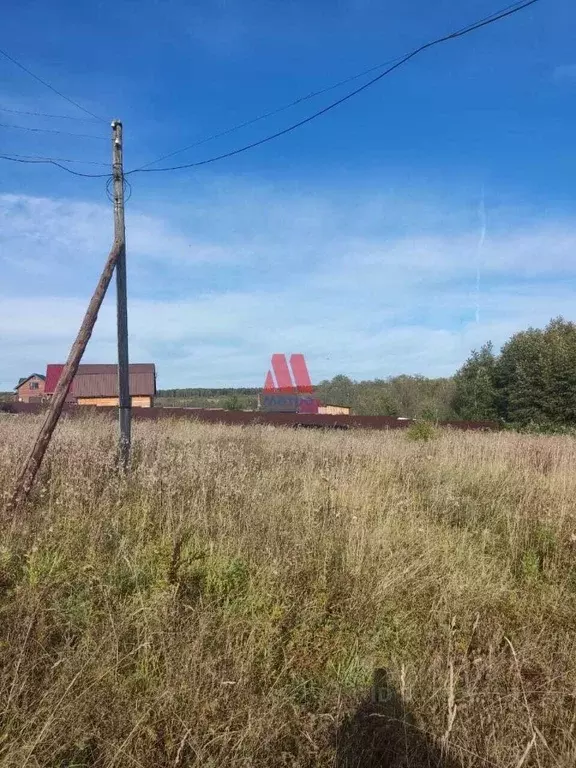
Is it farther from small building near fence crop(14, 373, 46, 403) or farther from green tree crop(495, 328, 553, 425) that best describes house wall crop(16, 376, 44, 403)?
green tree crop(495, 328, 553, 425)

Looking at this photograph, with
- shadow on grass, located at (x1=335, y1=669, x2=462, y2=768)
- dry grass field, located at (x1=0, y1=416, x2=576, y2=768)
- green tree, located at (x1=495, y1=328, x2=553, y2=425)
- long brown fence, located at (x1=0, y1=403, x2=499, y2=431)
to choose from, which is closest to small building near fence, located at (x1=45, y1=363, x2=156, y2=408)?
long brown fence, located at (x1=0, y1=403, x2=499, y2=431)

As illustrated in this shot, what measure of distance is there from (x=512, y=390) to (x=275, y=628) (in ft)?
125

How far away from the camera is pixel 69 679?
7.62 feet

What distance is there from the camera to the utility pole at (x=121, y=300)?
6090 millimetres

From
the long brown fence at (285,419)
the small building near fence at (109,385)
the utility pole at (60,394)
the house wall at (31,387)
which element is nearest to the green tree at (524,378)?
the long brown fence at (285,419)

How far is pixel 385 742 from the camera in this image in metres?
2.24

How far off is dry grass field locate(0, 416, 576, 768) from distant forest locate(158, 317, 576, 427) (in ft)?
A: 74.4

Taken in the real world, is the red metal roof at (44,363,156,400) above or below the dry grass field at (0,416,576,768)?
above

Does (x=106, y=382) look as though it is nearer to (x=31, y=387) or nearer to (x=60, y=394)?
(x=31, y=387)

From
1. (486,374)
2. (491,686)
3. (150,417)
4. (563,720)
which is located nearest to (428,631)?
(491,686)

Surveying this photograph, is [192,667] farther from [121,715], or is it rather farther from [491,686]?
[491,686]

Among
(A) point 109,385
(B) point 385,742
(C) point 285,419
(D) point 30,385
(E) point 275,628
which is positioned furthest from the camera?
(D) point 30,385

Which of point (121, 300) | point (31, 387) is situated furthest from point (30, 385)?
point (121, 300)

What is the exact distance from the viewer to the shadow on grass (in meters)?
2.11
